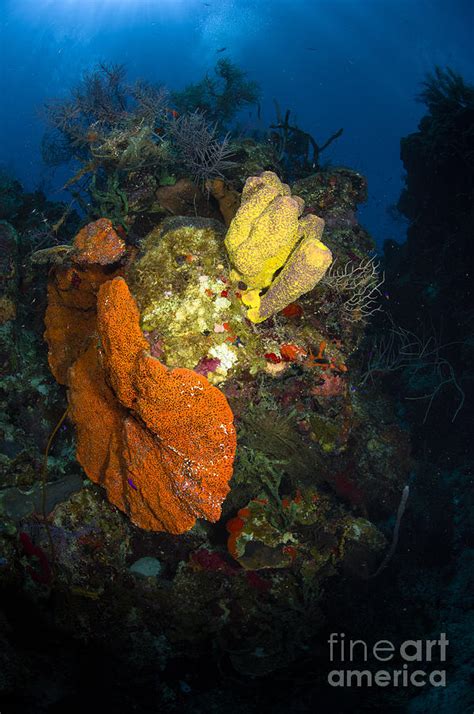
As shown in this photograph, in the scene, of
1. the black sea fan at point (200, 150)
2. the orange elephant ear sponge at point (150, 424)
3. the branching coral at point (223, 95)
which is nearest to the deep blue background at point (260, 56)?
the branching coral at point (223, 95)

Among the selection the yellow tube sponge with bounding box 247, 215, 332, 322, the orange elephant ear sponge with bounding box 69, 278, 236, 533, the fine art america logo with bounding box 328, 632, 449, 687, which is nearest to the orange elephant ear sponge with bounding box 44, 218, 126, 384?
the orange elephant ear sponge with bounding box 69, 278, 236, 533

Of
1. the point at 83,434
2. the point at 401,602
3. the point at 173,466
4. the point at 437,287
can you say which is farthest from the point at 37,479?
the point at 437,287

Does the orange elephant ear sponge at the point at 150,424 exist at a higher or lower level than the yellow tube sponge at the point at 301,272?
lower

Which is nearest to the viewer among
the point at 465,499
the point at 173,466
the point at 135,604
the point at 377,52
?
the point at 173,466

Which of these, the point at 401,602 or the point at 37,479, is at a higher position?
the point at 37,479

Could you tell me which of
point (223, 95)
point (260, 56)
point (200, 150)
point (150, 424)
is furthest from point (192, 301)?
point (260, 56)

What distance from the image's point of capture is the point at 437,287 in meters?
8.45

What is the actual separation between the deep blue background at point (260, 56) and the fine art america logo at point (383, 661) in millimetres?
59219

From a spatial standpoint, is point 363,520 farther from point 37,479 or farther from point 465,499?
point 37,479

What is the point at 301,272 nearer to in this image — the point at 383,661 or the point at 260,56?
the point at 383,661

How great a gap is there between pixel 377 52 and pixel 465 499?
229 ft

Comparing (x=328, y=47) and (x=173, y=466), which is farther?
(x=328, y=47)

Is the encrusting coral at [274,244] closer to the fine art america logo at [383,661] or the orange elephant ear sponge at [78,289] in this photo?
the orange elephant ear sponge at [78,289]

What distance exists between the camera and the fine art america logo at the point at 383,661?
4.63 m
